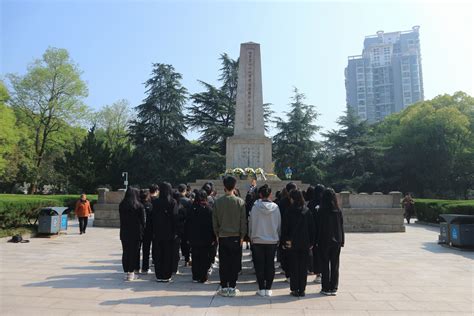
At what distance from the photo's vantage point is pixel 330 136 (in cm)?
3462

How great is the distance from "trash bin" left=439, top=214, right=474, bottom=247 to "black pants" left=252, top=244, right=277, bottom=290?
24.6ft

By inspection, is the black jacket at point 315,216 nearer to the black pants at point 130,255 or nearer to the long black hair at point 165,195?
the long black hair at point 165,195

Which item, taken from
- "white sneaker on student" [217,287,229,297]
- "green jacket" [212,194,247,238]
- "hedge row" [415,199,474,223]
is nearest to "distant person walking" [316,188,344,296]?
"green jacket" [212,194,247,238]

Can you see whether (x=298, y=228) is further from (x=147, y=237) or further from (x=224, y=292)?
(x=147, y=237)

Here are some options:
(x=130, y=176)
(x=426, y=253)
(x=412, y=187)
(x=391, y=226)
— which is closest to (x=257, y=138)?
(x=391, y=226)

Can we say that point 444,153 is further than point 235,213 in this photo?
Yes

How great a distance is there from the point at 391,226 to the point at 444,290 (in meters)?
9.63

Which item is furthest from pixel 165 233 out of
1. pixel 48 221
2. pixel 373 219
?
pixel 373 219

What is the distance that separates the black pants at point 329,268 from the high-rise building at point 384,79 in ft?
244

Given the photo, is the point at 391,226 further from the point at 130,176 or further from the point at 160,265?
the point at 130,176

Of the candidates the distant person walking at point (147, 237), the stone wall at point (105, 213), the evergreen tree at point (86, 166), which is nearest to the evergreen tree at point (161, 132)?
the evergreen tree at point (86, 166)

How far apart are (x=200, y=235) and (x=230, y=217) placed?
0.89 metres

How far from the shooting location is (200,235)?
6.14 meters

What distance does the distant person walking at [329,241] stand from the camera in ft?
18.2
